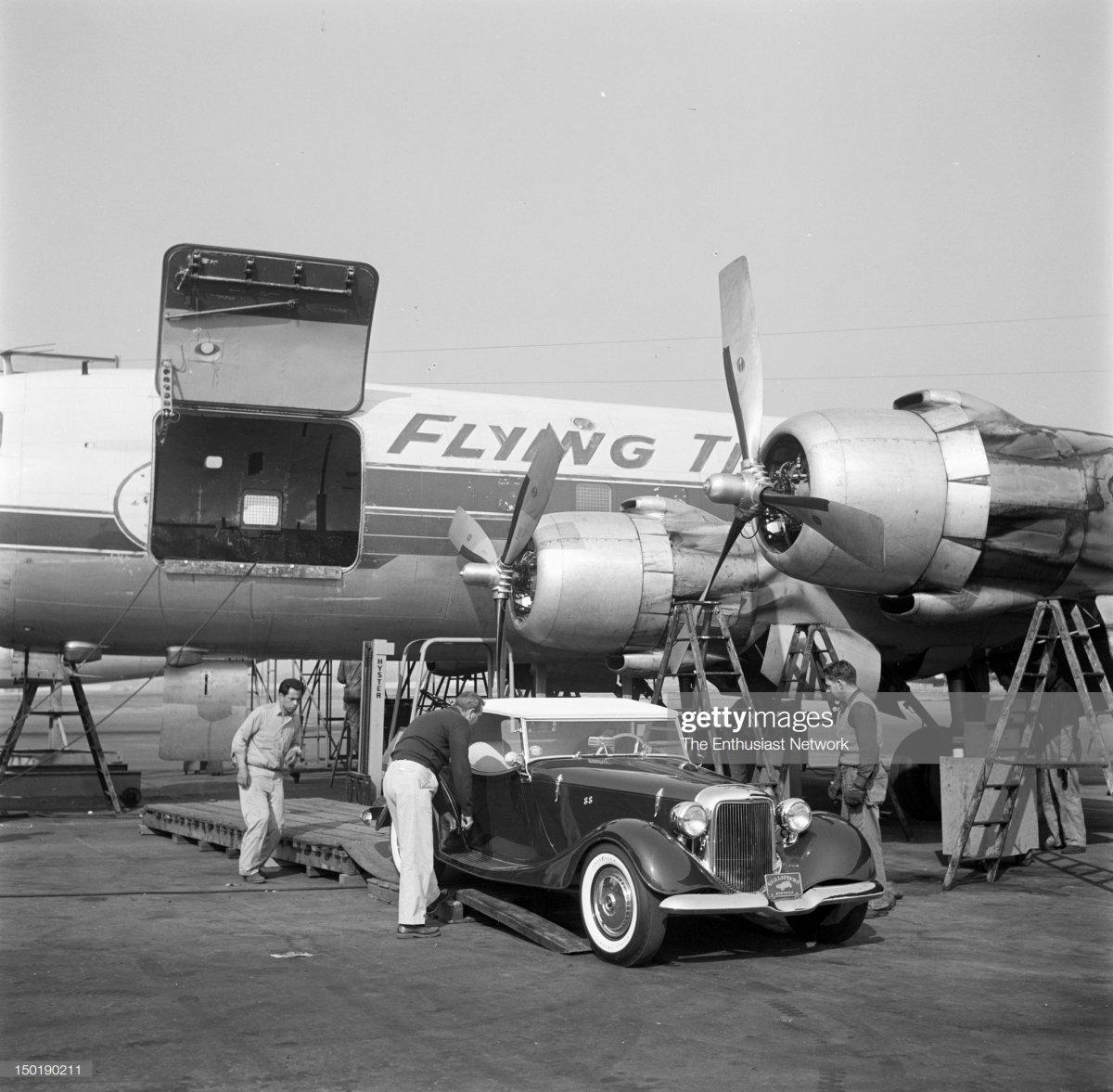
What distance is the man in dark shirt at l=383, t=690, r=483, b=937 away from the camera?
8266 millimetres

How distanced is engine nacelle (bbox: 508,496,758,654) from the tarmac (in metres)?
3.79

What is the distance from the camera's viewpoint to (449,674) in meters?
18.3

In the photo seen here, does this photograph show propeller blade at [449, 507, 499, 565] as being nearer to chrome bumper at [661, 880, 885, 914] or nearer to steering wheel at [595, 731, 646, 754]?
steering wheel at [595, 731, 646, 754]

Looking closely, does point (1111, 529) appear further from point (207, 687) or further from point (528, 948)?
point (207, 687)

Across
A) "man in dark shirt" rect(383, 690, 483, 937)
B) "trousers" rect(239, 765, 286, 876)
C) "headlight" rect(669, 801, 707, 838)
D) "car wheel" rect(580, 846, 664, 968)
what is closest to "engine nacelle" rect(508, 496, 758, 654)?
"trousers" rect(239, 765, 286, 876)

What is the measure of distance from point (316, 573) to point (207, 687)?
2.19 meters

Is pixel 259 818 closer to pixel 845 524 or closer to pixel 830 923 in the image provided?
pixel 830 923

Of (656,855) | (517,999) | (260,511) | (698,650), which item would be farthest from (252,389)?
(517,999)

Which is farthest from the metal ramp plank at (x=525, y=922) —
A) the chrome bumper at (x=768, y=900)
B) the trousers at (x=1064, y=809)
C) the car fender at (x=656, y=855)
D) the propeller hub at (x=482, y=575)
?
the trousers at (x=1064, y=809)

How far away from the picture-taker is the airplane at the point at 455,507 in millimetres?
11398

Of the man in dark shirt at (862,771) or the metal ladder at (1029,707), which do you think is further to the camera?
the metal ladder at (1029,707)

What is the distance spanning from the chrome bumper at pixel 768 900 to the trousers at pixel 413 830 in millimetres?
1913

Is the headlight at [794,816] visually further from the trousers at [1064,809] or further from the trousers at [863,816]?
the trousers at [1064,809]

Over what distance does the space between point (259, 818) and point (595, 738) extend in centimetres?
317
